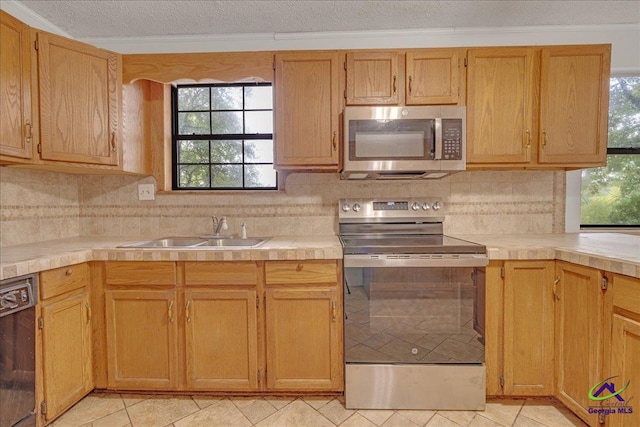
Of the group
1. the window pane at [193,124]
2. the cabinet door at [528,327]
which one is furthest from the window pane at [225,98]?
the cabinet door at [528,327]

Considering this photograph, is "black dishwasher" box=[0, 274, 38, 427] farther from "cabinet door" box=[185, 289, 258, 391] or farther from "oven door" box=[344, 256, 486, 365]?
"oven door" box=[344, 256, 486, 365]

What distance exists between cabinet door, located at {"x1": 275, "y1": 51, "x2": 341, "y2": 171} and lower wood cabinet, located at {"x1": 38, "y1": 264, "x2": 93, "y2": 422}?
1.31 m

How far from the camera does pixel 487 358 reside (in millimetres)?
1729

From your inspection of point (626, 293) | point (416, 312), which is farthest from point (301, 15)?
point (626, 293)

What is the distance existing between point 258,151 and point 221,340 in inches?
56.9

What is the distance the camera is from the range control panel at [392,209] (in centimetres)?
222

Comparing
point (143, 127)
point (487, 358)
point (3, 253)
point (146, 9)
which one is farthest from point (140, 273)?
point (487, 358)

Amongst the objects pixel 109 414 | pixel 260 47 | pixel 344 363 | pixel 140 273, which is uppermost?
pixel 260 47

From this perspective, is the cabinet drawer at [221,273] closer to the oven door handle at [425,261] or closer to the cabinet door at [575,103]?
the oven door handle at [425,261]

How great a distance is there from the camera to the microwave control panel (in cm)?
188

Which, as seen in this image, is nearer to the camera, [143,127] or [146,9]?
[146,9]

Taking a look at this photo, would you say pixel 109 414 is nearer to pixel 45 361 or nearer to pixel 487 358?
pixel 45 361

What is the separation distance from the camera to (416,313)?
1690mm

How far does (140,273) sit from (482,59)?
95.2 inches
